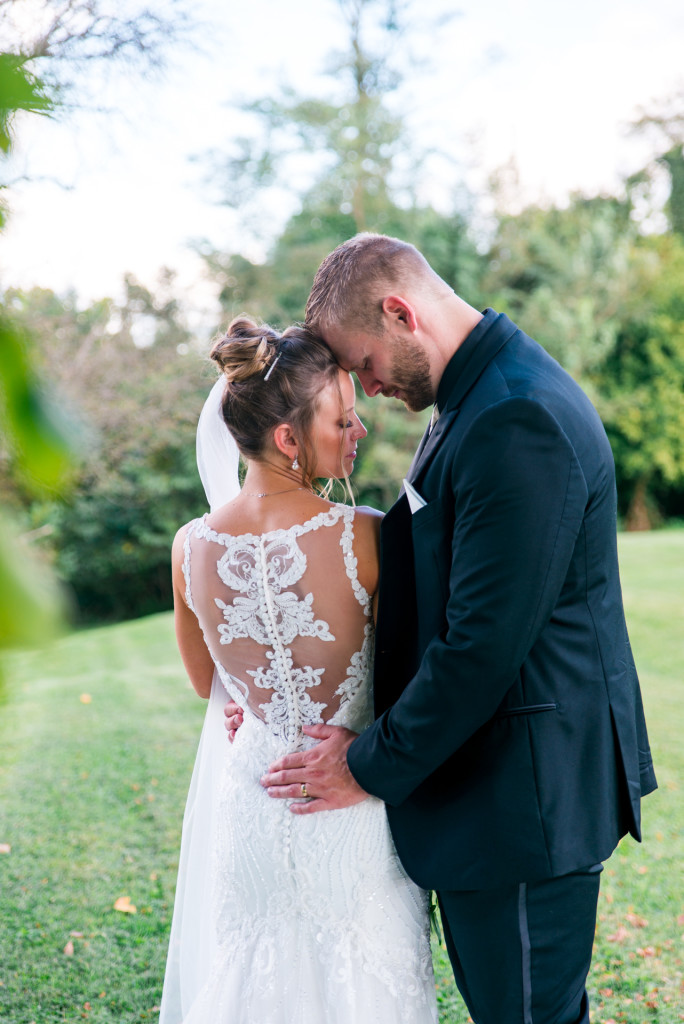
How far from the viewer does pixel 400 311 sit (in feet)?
6.44

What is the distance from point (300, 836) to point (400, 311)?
4.22 ft

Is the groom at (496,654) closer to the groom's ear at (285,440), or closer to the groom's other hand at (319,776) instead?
the groom's other hand at (319,776)

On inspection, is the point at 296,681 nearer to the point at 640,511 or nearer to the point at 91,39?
the point at 91,39

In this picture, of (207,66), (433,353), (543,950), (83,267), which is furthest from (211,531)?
(83,267)

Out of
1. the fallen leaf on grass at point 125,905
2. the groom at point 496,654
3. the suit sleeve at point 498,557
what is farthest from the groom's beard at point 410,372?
the fallen leaf on grass at point 125,905

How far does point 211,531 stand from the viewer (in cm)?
211

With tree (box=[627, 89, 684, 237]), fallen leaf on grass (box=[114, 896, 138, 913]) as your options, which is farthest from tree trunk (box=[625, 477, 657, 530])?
fallen leaf on grass (box=[114, 896, 138, 913])

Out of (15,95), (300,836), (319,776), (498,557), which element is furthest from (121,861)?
(15,95)

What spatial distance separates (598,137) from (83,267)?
14835 millimetres

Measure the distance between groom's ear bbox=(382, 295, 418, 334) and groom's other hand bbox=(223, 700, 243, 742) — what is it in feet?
3.66

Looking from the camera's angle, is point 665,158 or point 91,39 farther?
point 665,158

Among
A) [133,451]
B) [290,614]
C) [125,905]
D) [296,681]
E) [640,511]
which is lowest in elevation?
[640,511]

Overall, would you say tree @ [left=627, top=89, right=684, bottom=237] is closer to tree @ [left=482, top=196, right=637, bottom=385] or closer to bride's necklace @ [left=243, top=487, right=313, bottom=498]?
tree @ [left=482, top=196, right=637, bottom=385]

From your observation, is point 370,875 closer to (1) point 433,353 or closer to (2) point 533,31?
(1) point 433,353
